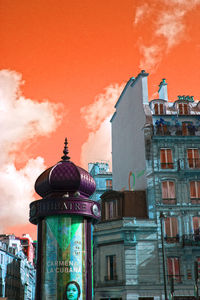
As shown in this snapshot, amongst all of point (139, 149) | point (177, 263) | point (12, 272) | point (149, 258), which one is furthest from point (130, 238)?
point (12, 272)

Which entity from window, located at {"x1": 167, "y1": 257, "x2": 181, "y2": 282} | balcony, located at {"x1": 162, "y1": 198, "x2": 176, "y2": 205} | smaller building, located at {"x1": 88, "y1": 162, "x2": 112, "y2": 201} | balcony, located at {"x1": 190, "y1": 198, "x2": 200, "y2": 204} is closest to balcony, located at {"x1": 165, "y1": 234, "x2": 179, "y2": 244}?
window, located at {"x1": 167, "y1": 257, "x2": 181, "y2": 282}

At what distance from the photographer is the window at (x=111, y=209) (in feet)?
147

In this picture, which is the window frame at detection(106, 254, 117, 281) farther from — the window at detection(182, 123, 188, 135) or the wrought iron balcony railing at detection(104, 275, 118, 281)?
the window at detection(182, 123, 188, 135)

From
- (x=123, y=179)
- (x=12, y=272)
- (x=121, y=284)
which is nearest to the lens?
(x=121, y=284)

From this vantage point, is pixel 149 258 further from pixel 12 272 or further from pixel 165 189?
pixel 12 272

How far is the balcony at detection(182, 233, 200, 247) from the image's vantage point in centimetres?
4138

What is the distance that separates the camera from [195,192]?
44.0 meters

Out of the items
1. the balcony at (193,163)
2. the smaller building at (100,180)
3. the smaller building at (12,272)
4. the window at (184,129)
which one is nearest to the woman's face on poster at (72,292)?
the balcony at (193,163)

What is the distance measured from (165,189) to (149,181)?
189cm

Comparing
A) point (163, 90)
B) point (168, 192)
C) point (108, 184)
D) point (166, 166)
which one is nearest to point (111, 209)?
point (168, 192)

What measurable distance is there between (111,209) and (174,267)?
8.98 metres

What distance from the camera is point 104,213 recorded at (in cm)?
4528

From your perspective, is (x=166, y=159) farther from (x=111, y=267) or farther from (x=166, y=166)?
(x=111, y=267)

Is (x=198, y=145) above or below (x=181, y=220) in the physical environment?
above
